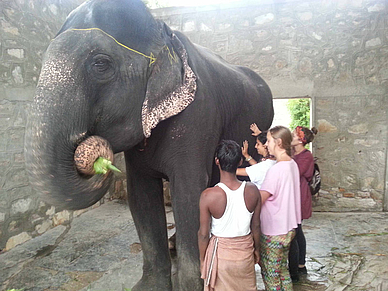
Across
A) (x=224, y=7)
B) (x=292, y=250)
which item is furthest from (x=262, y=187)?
(x=224, y=7)

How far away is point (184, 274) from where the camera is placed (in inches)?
90.7

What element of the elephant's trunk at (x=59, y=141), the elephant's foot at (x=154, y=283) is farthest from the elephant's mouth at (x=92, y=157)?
the elephant's foot at (x=154, y=283)

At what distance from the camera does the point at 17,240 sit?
4.12 metres

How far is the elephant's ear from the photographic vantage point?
1.98 m

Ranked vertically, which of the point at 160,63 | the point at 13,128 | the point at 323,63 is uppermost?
the point at 323,63

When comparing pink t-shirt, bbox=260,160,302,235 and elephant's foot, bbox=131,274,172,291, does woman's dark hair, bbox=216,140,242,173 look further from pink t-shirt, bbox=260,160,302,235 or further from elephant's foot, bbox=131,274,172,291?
elephant's foot, bbox=131,274,172,291

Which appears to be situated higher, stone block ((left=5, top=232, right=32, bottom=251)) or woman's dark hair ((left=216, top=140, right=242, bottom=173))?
woman's dark hair ((left=216, top=140, right=242, bottom=173))

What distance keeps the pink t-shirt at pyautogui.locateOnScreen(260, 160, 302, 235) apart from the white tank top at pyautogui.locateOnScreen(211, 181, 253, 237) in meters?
0.36

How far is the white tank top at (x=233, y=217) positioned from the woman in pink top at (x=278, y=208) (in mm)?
346

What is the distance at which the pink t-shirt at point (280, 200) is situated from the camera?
235cm

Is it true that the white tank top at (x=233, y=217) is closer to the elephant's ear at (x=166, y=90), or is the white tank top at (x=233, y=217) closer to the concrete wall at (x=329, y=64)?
the elephant's ear at (x=166, y=90)

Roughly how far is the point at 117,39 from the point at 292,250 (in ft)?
7.50

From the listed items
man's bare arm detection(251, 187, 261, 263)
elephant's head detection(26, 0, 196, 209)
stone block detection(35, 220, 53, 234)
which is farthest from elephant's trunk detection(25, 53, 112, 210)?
stone block detection(35, 220, 53, 234)

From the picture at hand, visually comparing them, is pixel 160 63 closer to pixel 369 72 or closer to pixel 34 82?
pixel 34 82
